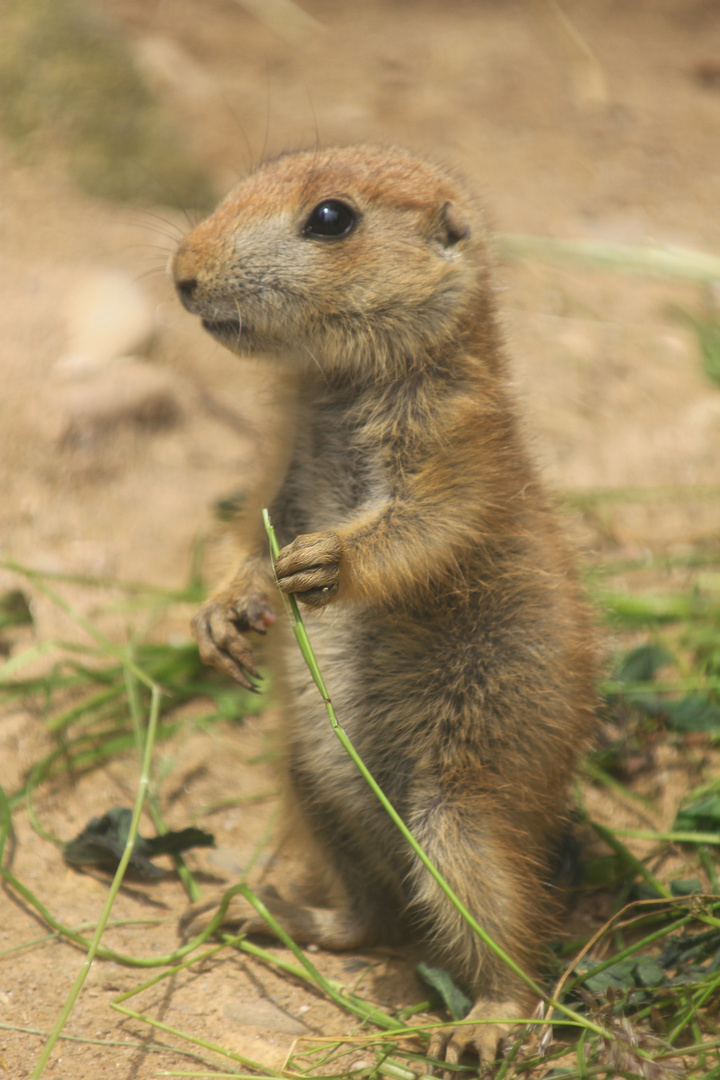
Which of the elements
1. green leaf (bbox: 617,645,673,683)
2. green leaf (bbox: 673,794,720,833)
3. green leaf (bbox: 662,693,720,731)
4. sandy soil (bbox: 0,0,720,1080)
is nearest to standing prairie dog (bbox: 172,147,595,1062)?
sandy soil (bbox: 0,0,720,1080)

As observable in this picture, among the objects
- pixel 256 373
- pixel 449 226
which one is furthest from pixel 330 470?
pixel 449 226

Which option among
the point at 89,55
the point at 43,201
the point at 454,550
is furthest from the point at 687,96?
the point at 454,550

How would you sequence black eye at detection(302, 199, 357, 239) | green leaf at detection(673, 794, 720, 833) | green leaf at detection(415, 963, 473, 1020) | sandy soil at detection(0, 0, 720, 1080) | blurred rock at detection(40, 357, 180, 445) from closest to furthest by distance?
green leaf at detection(415, 963, 473, 1020)
black eye at detection(302, 199, 357, 239)
sandy soil at detection(0, 0, 720, 1080)
green leaf at detection(673, 794, 720, 833)
blurred rock at detection(40, 357, 180, 445)

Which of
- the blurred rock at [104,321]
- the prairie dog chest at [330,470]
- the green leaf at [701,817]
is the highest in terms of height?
the prairie dog chest at [330,470]

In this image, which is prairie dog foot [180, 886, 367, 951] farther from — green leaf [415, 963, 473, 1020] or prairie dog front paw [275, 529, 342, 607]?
prairie dog front paw [275, 529, 342, 607]

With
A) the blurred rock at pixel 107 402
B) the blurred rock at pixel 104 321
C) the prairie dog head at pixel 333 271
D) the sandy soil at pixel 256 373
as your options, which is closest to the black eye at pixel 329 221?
the prairie dog head at pixel 333 271

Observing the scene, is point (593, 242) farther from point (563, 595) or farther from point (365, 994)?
point (365, 994)

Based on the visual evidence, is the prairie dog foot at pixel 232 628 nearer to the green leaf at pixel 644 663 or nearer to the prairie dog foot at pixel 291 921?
the prairie dog foot at pixel 291 921
